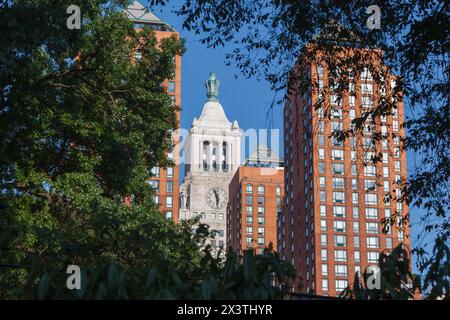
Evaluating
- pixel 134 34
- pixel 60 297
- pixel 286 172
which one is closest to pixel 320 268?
pixel 286 172

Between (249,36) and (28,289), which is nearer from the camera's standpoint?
A: (28,289)

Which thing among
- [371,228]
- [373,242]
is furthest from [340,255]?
[371,228]

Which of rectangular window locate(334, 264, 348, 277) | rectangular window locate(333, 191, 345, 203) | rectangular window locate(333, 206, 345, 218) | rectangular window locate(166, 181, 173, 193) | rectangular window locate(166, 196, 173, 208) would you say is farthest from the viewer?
rectangular window locate(333, 191, 345, 203)

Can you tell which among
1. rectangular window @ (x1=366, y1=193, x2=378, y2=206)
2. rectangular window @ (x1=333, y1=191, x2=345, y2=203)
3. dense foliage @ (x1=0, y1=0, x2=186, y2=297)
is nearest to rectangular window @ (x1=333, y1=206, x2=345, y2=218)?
rectangular window @ (x1=333, y1=191, x2=345, y2=203)

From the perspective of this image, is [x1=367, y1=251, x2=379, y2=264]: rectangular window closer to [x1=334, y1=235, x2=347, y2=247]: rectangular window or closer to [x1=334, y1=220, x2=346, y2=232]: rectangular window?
[x1=334, y1=235, x2=347, y2=247]: rectangular window

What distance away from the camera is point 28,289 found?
7539mm

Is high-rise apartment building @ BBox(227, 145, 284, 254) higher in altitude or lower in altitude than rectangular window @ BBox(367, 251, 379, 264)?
higher

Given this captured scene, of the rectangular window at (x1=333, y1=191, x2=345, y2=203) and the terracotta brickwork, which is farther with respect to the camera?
the terracotta brickwork

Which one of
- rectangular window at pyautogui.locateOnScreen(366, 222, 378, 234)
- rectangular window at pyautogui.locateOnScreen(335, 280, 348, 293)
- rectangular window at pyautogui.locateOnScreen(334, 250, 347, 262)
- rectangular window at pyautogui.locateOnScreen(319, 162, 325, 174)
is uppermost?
rectangular window at pyautogui.locateOnScreen(319, 162, 325, 174)

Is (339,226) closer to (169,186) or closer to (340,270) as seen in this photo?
(340,270)

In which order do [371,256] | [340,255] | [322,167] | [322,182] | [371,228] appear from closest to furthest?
[322,167]
[340,255]
[371,256]
[371,228]
[322,182]

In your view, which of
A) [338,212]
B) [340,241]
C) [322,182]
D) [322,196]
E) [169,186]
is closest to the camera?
[169,186]
